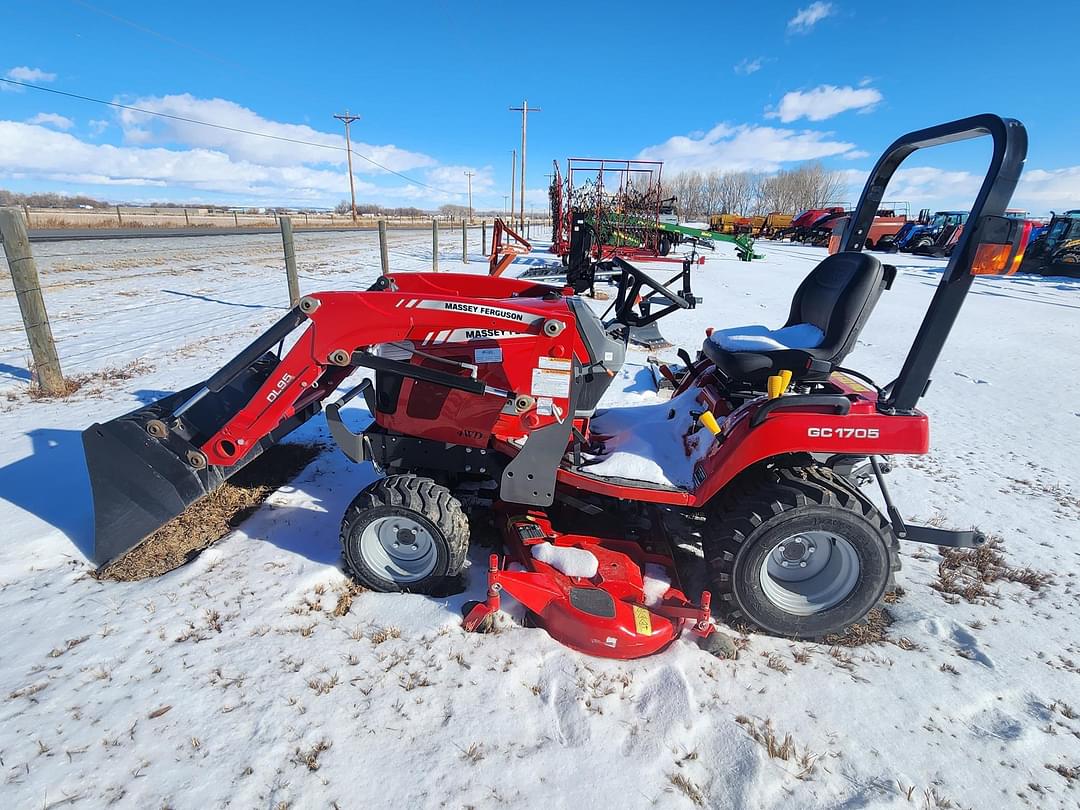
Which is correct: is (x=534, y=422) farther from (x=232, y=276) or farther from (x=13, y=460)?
(x=232, y=276)

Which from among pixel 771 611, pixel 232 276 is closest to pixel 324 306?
pixel 771 611

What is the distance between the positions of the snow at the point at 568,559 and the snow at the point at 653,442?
0.40 m

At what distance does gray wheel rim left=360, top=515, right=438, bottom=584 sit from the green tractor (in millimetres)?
24948

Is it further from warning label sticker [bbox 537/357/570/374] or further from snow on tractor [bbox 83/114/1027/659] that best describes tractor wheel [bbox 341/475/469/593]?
warning label sticker [bbox 537/357/570/374]

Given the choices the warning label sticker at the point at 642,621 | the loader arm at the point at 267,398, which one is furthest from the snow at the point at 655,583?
the loader arm at the point at 267,398

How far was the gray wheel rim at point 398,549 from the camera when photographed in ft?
8.87

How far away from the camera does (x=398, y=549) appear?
2816 mm

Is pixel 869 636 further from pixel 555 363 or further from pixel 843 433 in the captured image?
pixel 555 363

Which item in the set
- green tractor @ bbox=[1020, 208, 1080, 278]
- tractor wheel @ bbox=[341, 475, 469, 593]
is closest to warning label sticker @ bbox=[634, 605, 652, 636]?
tractor wheel @ bbox=[341, 475, 469, 593]

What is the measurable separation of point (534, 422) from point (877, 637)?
1.93 metres

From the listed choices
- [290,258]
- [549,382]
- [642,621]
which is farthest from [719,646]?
[290,258]

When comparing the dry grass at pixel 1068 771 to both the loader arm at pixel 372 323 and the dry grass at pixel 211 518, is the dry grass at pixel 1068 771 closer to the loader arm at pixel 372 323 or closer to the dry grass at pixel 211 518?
the loader arm at pixel 372 323

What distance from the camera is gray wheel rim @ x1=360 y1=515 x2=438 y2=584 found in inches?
106

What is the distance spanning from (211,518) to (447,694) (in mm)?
1987
